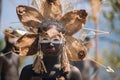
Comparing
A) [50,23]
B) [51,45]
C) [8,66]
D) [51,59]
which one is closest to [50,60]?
[51,59]

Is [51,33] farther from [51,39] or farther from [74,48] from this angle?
[74,48]

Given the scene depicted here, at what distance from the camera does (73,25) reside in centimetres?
396

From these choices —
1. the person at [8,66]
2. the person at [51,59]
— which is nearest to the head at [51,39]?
the person at [51,59]

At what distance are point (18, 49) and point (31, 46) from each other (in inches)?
4.0

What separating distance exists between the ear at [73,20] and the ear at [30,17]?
0.61 ft

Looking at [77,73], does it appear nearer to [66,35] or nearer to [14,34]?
[66,35]

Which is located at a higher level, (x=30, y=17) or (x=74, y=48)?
(x=30, y=17)

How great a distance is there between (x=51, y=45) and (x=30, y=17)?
0.34 metres

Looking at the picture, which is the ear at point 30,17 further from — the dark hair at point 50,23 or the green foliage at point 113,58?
the green foliage at point 113,58

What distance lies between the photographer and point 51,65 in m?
3.85

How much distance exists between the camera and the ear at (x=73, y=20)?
3949 millimetres

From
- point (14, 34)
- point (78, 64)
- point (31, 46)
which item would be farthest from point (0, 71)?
point (31, 46)

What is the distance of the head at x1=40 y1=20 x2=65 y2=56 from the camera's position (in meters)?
3.74

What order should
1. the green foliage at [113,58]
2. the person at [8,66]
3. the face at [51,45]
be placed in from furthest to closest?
the green foliage at [113,58], the person at [8,66], the face at [51,45]
